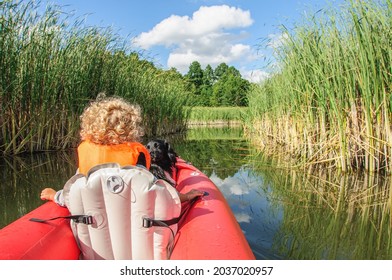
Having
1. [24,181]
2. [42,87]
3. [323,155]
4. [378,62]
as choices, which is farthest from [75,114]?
[378,62]

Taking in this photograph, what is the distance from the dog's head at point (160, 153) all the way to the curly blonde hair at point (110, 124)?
1157 millimetres

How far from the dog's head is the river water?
2.62 ft

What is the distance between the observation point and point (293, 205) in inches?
124

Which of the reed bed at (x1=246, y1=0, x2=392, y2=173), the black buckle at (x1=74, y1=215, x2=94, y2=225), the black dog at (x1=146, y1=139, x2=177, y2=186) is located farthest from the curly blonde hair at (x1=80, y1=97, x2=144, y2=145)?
the reed bed at (x1=246, y1=0, x2=392, y2=173)

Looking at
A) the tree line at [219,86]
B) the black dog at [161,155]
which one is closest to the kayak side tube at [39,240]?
the black dog at [161,155]

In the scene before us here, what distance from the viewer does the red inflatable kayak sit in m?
1.40

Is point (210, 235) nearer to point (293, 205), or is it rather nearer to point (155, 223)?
point (155, 223)

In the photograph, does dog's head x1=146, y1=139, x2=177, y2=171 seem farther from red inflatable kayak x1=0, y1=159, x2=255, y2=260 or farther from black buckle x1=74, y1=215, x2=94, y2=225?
black buckle x1=74, y1=215, x2=94, y2=225

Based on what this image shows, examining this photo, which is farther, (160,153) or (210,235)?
(160,153)

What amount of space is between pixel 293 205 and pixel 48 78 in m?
5.28

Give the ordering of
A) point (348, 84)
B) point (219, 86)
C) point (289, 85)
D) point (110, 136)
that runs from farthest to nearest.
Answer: point (219, 86)
point (289, 85)
point (348, 84)
point (110, 136)

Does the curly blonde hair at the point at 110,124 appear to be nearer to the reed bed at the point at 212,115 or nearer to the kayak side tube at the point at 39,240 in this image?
the kayak side tube at the point at 39,240

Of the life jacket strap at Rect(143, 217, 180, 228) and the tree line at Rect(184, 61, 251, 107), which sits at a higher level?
the tree line at Rect(184, 61, 251, 107)

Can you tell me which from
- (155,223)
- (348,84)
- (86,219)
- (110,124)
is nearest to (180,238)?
(155,223)
